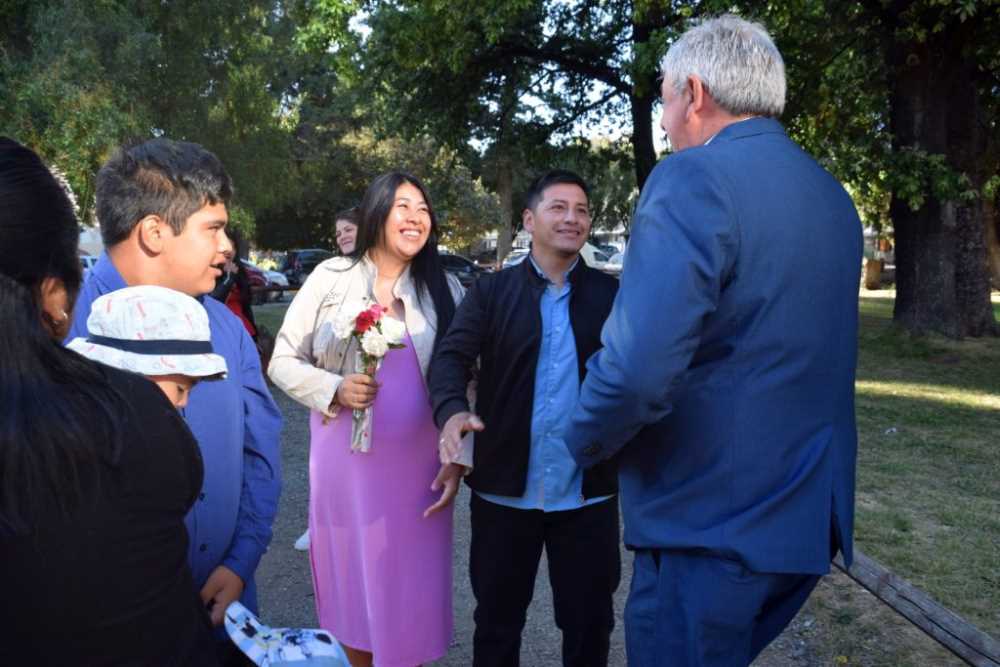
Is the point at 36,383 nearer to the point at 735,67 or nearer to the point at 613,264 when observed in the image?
the point at 735,67

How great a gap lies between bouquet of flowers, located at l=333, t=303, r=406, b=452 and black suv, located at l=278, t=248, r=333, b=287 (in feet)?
116

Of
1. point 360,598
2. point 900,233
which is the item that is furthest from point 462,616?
point 900,233

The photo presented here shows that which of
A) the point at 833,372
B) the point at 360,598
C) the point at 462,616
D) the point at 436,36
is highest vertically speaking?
the point at 436,36

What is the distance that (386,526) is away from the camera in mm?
3641

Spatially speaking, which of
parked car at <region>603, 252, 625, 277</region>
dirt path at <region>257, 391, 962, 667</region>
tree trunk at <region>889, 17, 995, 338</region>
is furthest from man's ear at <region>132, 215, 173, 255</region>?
parked car at <region>603, 252, 625, 277</region>

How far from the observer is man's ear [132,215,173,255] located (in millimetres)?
2268

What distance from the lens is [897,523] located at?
6.41m

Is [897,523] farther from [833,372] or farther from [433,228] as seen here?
[833,372]

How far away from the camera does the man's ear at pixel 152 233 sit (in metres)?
2.27

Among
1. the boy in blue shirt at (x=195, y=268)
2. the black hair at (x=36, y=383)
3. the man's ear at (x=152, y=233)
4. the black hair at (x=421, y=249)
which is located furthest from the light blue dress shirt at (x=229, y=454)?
the black hair at (x=421, y=249)

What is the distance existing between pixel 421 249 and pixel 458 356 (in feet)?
1.85

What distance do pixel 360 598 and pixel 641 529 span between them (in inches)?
66.2

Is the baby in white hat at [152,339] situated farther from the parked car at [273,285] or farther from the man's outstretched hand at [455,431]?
the parked car at [273,285]

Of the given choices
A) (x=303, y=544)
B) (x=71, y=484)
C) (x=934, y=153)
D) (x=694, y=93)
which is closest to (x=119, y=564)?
(x=71, y=484)
